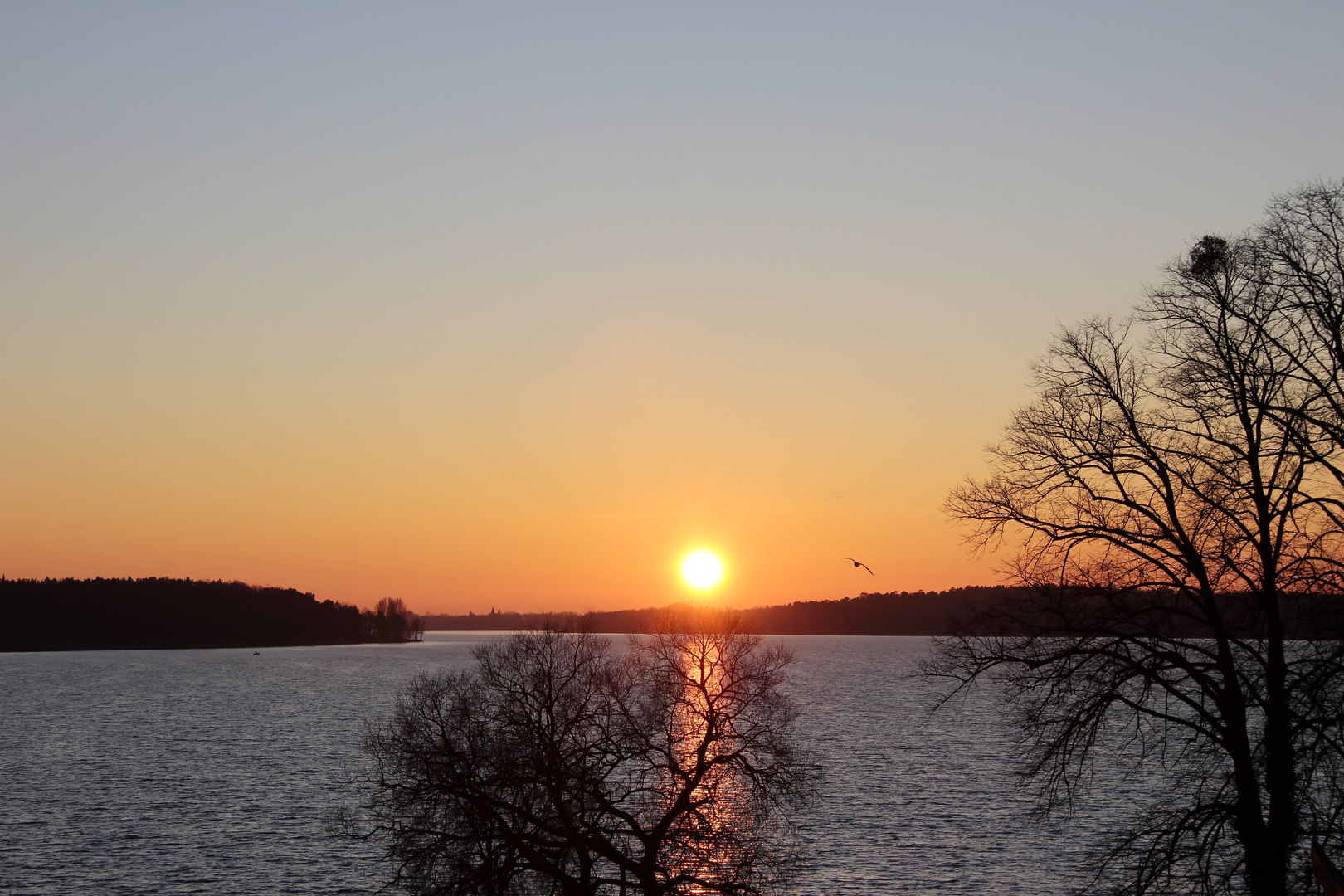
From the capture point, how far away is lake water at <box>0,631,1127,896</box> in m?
49.9

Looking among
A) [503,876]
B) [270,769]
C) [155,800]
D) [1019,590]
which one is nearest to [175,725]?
[270,769]

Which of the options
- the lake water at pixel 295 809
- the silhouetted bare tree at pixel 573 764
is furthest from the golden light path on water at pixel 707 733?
the lake water at pixel 295 809

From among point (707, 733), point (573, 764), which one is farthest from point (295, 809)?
point (707, 733)

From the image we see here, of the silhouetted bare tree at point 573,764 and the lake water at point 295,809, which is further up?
the silhouetted bare tree at point 573,764

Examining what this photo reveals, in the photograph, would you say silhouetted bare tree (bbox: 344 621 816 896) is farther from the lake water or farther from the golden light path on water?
the lake water

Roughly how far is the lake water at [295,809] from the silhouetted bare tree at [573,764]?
11.2 m

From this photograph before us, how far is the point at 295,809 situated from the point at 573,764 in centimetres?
4111

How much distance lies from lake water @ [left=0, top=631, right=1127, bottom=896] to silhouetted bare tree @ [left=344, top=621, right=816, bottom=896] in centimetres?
1119

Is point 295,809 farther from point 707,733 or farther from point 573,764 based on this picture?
point 707,733

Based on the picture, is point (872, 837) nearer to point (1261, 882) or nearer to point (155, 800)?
point (1261, 882)

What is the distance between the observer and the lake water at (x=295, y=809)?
49875mm

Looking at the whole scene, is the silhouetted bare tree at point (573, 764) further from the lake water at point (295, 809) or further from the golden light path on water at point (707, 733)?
the lake water at point (295, 809)

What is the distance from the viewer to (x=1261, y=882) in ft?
67.8

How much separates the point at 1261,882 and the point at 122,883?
4994 centimetres
